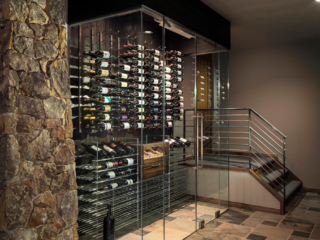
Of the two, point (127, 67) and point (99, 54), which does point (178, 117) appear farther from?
point (99, 54)

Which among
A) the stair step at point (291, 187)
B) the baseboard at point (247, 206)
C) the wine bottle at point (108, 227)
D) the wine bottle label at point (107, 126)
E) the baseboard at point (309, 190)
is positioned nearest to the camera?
the wine bottle at point (108, 227)

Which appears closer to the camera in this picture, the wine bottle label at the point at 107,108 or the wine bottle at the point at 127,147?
the wine bottle at the point at 127,147

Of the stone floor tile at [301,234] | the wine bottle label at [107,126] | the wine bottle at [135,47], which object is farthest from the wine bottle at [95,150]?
the stone floor tile at [301,234]

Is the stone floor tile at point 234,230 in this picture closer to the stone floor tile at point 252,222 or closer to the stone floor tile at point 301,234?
the stone floor tile at point 252,222

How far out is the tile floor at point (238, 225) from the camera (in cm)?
343

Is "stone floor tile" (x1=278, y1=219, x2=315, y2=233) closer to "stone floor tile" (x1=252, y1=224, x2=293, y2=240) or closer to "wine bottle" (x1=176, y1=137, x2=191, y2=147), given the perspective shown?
"stone floor tile" (x1=252, y1=224, x2=293, y2=240)

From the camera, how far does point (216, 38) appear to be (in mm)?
4406

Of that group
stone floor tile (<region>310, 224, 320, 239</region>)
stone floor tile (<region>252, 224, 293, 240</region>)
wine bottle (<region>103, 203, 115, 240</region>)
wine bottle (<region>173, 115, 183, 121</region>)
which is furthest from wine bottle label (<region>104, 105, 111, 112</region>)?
stone floor tile (<region>310, 224, 320, 239</region>)

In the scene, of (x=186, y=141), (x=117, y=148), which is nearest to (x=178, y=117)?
(x=186, y=141)

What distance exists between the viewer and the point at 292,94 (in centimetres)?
629

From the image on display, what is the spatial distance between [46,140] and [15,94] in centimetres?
48

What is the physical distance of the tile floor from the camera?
135 inches

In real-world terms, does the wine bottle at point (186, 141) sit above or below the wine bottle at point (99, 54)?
below

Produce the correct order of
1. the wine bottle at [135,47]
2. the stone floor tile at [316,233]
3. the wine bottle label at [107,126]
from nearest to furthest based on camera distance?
1. the wine bottle at [135,47]
2. the wine bottle label at [107,126]
3. the stone floor tile at [316,233]
